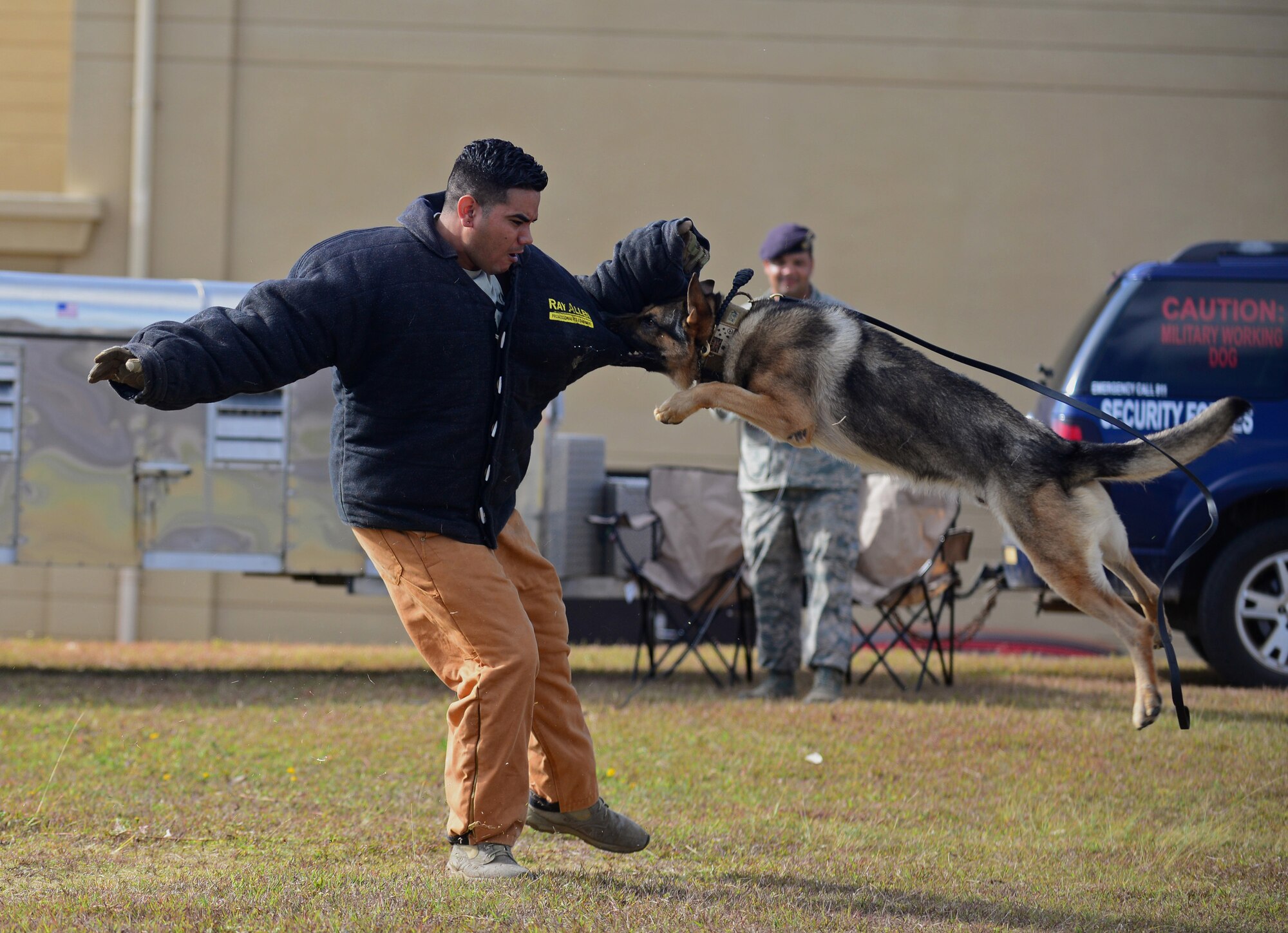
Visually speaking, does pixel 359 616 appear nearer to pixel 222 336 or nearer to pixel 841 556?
pixel 841 556

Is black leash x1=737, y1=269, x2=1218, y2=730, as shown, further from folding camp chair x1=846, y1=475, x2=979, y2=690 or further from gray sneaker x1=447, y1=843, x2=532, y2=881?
folding camp chair x1=846, y1=475, x2=979, y2=690

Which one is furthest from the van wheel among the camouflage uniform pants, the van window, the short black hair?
the short black hair

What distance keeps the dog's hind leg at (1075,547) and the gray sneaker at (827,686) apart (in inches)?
107

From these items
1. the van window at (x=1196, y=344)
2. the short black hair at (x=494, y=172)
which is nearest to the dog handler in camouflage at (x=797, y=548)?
the van window at (x=1196, y=344)

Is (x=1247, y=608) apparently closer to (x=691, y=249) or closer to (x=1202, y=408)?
(x=1202, y=408)

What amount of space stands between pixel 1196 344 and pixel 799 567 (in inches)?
94.1

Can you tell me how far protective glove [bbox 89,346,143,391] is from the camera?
315 centimetres

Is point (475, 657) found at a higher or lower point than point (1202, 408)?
lower

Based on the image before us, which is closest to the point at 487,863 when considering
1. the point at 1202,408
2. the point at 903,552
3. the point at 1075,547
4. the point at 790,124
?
the point at 1075,547

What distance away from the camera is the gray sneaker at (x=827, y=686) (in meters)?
6.68

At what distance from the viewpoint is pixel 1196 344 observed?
691 centimetres

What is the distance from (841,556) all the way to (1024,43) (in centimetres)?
579

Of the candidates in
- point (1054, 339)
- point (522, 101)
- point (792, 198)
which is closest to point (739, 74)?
point (792, 198)

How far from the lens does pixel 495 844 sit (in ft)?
12.0
